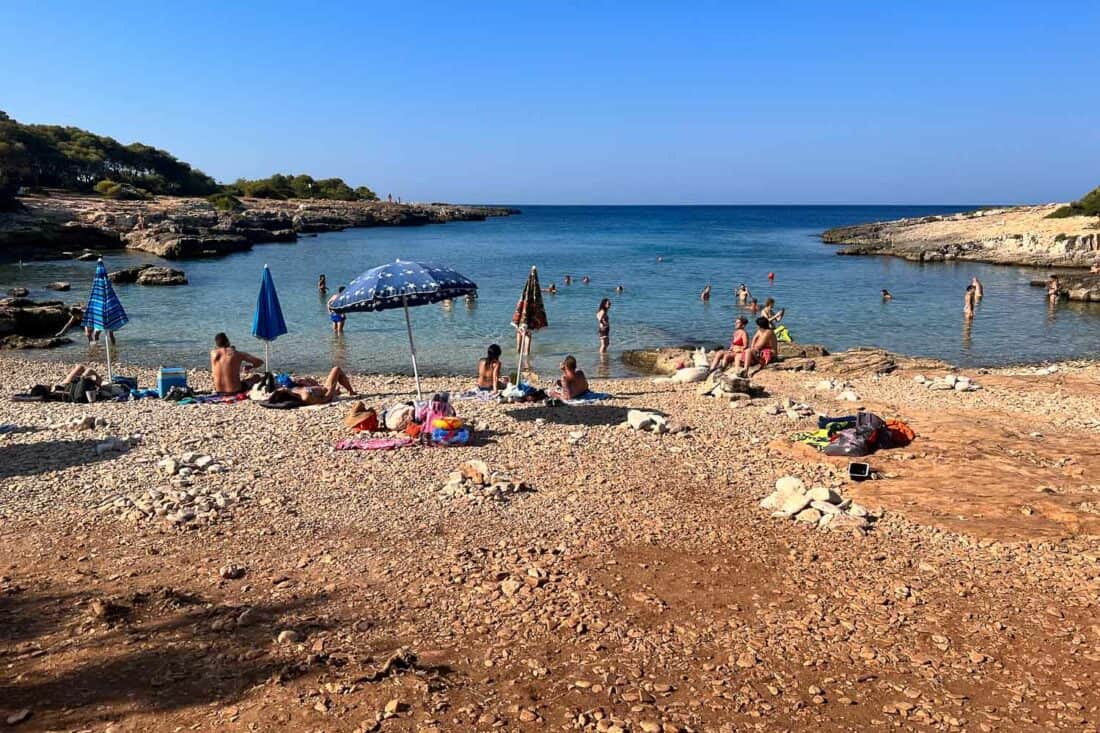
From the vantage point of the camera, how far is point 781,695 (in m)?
5.02

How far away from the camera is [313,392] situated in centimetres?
1316

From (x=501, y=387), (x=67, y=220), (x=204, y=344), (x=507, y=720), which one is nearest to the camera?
(x=507, y=720)

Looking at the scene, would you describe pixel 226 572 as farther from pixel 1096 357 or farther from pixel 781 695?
pixel 1096 357

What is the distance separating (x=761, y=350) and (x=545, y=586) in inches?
484

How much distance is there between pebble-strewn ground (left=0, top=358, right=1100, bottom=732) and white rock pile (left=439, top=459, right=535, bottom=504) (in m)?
0.11

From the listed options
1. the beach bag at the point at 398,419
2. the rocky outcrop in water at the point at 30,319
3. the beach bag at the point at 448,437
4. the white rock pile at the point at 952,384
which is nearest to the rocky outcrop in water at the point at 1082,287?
the white rock pile at the point at 952,384

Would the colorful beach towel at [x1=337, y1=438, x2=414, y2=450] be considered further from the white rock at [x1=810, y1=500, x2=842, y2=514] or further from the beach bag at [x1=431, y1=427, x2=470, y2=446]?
the white rock at [x1=810, y1=500, x2=842, y2=514]

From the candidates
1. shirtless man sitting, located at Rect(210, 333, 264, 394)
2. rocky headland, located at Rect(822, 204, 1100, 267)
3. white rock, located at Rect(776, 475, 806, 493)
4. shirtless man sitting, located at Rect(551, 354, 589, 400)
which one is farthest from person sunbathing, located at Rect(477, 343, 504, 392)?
rocky headland, located at Rect(822, 204, 1100, 267)

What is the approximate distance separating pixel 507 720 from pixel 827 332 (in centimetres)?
2377

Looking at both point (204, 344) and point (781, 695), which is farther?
point (204, 344)

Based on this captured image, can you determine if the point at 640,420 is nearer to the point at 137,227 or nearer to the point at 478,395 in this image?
the point at 478,395

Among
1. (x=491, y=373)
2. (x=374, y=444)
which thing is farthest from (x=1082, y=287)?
(x=374, y=444)

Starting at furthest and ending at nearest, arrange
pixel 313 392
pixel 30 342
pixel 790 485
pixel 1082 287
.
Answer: pixel 1082 287
pixel 30 342
pixel 313 392
pixel 790 485

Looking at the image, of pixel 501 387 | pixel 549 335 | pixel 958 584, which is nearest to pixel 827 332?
pixel 549 335
